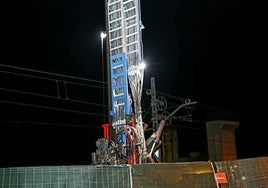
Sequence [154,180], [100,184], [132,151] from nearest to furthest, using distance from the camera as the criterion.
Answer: [100,184]
[154,180]
[132,151]

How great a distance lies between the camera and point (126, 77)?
12023mm

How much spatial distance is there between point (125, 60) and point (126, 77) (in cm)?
55

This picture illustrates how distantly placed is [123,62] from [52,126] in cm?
3506

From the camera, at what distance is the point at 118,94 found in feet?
40.1

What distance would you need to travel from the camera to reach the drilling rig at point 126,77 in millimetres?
11188

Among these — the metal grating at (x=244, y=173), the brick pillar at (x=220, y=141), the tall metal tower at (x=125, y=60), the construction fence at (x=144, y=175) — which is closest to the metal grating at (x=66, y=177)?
the construction fence at (x=144, y=175)

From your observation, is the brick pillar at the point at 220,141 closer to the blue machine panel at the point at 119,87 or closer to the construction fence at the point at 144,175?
the blue machine panel at the point at 119,87

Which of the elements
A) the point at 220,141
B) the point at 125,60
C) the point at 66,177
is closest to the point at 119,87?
the point at 125,60

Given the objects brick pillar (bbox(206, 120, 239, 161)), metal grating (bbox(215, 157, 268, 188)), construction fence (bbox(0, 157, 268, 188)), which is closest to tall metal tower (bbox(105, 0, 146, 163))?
metal grating (bbox(215, 157, 268, 188))

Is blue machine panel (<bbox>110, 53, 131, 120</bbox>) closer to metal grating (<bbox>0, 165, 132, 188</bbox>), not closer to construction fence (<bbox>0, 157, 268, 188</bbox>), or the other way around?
construction fence (<bbox>0, 157, 268, 188</bbox>)

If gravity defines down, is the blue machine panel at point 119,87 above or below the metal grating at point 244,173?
above

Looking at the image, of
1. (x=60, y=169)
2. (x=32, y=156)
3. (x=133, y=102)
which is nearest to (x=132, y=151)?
(x=133, y=102)

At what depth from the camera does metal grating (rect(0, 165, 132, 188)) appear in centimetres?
538

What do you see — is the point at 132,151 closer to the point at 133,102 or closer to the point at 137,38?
the point at 133,102
